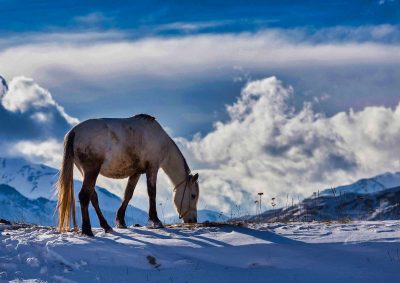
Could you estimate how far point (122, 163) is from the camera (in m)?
20.7

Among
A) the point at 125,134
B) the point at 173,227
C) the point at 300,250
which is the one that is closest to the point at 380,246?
the point at 300,250

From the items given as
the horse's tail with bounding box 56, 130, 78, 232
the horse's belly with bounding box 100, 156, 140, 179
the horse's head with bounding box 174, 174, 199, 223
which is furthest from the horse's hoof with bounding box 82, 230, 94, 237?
the horse's head with bounding box 174, 174, 199, 223

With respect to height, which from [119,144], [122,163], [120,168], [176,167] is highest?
[119,144]

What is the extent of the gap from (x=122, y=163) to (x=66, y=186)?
5.49 feet

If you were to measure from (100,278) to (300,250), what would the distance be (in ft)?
14.5

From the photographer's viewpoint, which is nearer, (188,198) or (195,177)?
(188,198)

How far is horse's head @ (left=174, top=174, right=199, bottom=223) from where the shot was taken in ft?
74.8

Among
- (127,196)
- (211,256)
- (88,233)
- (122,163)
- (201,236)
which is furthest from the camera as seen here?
(127,196)

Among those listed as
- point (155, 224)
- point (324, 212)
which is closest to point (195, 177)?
point (155, 224)

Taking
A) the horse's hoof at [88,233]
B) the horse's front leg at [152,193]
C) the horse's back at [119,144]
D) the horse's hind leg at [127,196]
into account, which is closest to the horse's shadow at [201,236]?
the horse's hoof at [88,233]

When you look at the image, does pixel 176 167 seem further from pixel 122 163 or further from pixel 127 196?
pixel 122 163

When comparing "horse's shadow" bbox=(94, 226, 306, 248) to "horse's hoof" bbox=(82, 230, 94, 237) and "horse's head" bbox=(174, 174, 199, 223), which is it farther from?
"horse's head" bbox=(174, 174, 199, 223)

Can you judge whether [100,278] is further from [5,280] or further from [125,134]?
[125,134]

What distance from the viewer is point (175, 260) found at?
651 inches
